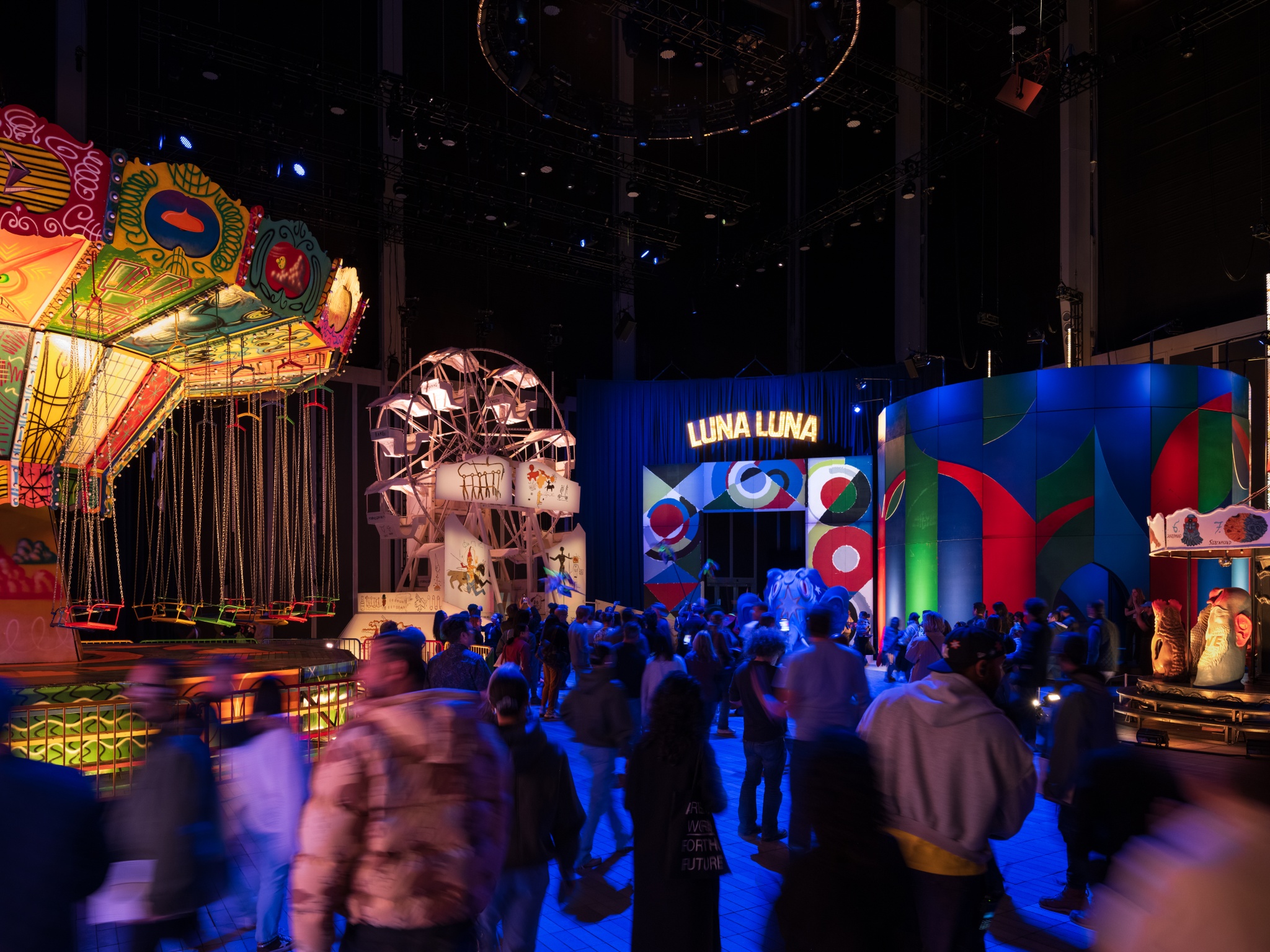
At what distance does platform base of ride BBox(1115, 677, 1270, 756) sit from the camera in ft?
29.8

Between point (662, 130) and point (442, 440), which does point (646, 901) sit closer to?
point (662, 130)

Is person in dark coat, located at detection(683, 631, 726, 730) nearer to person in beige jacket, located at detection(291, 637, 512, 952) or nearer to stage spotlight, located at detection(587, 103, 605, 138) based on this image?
person in beige jacket, located at detection(291, 637, 512, 952)

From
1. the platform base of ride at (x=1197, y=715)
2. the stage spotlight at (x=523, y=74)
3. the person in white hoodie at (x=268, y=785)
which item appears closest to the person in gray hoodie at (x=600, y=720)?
the person in white hoodie at (x=268, y=785)

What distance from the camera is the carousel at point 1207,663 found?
9203 mm

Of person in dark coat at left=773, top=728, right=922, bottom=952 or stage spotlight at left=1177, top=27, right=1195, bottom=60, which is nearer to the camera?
person in dark coat at left=773, top=728, right=922, bottom=952

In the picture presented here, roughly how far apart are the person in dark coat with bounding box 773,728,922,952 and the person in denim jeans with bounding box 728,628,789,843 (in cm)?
332

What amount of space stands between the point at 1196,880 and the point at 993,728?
1.36 meters

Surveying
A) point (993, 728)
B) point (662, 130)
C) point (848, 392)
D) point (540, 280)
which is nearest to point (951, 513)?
point (848, 392)

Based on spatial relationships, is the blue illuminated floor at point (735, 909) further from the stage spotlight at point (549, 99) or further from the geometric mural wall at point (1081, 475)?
the geometric mural wall at point (1081, 475)

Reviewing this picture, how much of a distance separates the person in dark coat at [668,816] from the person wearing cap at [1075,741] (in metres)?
2.17

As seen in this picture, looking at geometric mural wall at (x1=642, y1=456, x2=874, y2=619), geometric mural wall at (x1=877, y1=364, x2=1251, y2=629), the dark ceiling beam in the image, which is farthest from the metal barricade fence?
geometric mural wall at (x1=642, y1=456, x2=874, y2=619)

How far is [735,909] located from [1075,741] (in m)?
1.91

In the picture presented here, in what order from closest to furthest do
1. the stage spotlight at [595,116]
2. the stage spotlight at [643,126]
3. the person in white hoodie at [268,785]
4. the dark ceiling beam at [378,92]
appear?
the person in white hoodie at [268,785] < the stage spotlight at [595,116] < the stage spotlight at [643,126] < the dark ceiling beam at [378,92]

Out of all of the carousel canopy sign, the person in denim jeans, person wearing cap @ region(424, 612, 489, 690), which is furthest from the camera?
the carousel canopy sign
